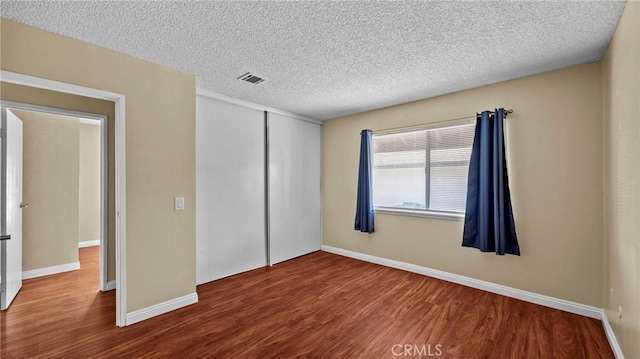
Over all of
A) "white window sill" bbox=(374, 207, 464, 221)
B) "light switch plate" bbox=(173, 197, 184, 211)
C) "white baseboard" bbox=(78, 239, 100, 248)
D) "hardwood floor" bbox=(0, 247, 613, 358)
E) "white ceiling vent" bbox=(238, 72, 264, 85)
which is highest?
"white ceiling vent" bbox=(238, 72, 264, 85)

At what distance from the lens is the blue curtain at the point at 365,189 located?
421 centimetres

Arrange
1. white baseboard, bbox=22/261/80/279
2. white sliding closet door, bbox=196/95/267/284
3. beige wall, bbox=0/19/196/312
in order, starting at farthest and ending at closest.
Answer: white baseboard, bbox=22/261/80/279
white sliding closet door, bbox=196/95/267/284
beige wall, bbox=0/19/196/312

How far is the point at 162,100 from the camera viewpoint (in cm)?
265

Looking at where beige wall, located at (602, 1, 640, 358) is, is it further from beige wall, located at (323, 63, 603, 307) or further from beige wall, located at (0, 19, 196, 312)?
beige wall, located at (0, 19, 196, 312)

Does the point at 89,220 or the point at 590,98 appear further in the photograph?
the point at 89,220

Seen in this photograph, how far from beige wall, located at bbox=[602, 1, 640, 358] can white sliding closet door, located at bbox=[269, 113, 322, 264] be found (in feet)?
12.1

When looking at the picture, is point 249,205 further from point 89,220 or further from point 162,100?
point 89,220

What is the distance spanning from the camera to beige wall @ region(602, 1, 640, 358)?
159 cm

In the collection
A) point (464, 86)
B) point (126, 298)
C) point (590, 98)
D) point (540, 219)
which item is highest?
point (464, 86)

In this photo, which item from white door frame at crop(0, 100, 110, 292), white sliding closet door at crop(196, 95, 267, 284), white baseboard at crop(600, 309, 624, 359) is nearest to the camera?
white baseboard at crop(600, 309, 624, 359)

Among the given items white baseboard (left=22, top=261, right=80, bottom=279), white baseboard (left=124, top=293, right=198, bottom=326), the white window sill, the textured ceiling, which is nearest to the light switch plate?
white baseboard (left=124, top=293, right=198, bottom=326)

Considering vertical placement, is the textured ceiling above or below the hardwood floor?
above

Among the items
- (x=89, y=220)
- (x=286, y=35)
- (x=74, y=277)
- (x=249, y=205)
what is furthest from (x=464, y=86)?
(x=89, y=220)

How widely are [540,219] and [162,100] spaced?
4068 mm
